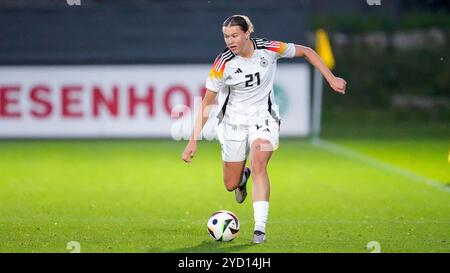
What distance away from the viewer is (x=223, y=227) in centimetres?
1091

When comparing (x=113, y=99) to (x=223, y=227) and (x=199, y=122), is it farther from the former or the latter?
(x=223, y=227)

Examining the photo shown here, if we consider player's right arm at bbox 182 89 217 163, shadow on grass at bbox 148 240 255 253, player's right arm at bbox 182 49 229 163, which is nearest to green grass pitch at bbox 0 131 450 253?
shadow on grass at bbox 148 240 255 253

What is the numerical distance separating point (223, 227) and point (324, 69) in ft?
5.53

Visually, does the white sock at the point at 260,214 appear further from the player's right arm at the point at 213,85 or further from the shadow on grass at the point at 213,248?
the player's right arm at the point at 213,85

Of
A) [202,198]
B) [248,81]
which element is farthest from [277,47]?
[202,198]

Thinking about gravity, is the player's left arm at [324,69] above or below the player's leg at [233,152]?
above

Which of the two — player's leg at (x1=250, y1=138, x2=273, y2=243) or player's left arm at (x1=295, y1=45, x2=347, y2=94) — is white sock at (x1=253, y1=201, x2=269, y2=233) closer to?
player's leg at (x1=250, y1=138, x2=273, y2=243)

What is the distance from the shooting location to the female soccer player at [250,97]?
10758 mm

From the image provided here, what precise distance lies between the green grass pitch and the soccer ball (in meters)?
0.12

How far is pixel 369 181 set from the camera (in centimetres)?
1633

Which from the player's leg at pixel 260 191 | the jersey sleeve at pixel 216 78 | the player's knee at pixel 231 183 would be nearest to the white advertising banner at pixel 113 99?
the player's knee at pixel 231 183

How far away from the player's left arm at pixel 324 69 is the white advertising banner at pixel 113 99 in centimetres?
1116
